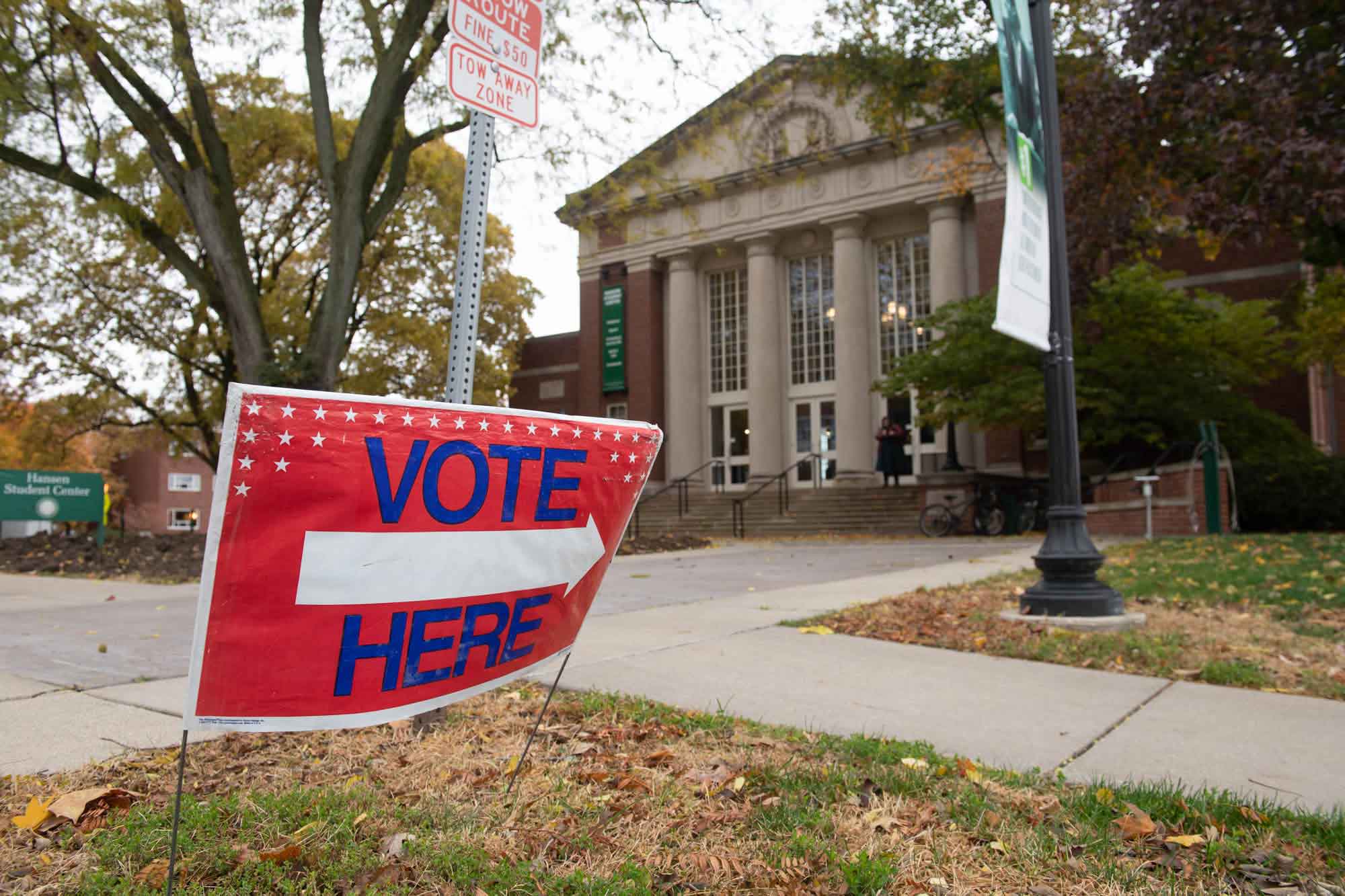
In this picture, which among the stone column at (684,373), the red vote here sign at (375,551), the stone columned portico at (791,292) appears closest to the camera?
the red vote here sign at (375,551)

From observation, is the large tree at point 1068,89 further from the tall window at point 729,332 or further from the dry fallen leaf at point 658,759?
the tall window at point 729,332

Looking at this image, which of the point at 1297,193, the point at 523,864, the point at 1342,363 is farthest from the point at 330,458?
the point at 1342,363

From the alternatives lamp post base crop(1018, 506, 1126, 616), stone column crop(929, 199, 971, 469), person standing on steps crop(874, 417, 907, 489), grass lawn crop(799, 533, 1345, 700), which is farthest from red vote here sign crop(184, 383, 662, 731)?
stone column crop(929, 199, 971, 469)

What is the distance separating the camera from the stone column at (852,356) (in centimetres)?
2641

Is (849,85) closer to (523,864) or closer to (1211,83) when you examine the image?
(1211,83)

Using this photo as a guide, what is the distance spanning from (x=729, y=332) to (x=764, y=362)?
122 inches

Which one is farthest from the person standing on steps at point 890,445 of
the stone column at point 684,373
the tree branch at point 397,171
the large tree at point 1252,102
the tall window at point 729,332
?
the tree branch at point 397,171

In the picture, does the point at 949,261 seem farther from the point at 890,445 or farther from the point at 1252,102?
the point at 1252,102

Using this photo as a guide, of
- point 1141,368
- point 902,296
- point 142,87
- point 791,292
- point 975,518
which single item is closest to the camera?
point 142,87

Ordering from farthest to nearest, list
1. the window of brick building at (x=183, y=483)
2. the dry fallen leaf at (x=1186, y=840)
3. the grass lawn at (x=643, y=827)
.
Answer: the window of brick building at (x=183, y=483) → the dry fallen leaf at (x=1186, y=840) → the grass lawn at (x=643, y=827)

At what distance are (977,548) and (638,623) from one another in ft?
33.4

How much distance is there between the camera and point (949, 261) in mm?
25234

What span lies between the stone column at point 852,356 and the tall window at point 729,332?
432 centimetres

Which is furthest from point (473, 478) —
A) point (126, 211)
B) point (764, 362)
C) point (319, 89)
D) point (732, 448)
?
point (732, 448)
